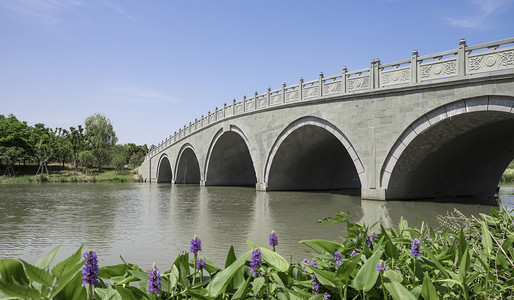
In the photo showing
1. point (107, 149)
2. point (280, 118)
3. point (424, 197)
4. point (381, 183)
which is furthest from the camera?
point (107, 149)

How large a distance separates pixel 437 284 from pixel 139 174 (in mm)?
44678

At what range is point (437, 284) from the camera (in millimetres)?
1715

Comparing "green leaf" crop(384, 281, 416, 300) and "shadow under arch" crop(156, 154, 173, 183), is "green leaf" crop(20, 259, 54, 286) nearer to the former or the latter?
"green leaf" crop(384, 281, 416, 300)

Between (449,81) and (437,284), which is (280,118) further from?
(437,284)

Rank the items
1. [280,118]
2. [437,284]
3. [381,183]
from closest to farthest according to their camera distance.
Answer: [437,284] < [381,183] < [280,118]

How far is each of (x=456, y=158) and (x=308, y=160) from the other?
25.5ft

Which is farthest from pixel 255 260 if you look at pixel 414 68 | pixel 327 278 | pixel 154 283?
pixel 414 68

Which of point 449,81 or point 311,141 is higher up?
point 449,81

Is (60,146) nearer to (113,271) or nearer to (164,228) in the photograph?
(164,228)

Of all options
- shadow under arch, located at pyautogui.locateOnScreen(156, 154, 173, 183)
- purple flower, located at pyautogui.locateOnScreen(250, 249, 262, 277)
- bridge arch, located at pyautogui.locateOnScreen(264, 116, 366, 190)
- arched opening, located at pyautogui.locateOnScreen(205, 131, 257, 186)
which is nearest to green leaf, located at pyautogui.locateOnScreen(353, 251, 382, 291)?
purple flower, located at pyautogui.locateOnScreen(250, 249, 262, 277)

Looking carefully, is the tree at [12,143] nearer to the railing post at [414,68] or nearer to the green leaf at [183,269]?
the railing post at [414,68]

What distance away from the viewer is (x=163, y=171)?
3959 centimetres

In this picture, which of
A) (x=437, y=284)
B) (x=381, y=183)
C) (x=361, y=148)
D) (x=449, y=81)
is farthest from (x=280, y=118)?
(x=437, y=284)

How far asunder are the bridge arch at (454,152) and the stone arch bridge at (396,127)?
0.12 feet
